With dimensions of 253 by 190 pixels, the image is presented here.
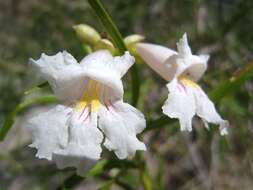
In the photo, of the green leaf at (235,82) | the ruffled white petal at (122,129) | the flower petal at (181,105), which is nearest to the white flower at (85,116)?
the ruffled white petal at (122,129)

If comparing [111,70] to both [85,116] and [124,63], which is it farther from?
[85,116]

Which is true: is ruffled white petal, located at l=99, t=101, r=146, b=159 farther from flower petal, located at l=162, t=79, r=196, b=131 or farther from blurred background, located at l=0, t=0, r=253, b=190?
blurred background, located at l=0, t=0, r=253, b=190

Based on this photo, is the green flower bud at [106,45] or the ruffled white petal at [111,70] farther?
the green flower bud at [106,45]

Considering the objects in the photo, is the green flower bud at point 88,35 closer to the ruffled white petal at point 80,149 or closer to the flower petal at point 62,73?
the flower petal at point 62,73

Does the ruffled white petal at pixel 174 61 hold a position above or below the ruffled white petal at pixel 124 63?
below

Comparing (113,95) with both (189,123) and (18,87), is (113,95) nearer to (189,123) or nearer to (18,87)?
(189,123)

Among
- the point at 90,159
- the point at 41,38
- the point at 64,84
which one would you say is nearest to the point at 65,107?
the point at 64,84
